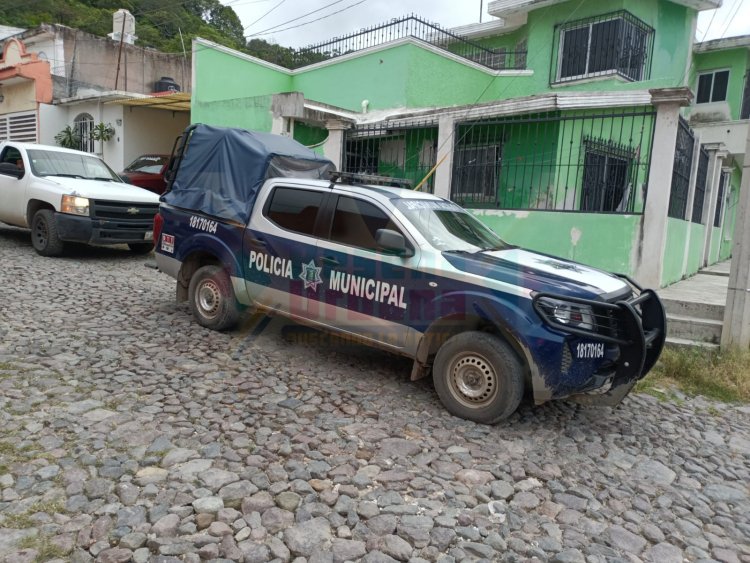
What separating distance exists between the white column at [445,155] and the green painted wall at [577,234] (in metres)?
0.89

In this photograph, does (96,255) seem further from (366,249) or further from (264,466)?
(264,466)

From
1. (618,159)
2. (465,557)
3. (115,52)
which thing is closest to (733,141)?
(618,159)

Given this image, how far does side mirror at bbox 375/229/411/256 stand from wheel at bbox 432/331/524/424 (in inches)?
32.6

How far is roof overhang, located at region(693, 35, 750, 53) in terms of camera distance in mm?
16547

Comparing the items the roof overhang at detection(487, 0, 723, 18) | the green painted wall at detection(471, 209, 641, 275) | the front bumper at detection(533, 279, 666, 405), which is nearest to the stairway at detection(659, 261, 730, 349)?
the green painted wall at detection(471, 209, 641, 275)

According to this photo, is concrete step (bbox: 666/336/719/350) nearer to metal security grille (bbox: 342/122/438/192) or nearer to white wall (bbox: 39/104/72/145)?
metal security grille (bbox: 342/122/438/192)

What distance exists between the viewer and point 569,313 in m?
4.05

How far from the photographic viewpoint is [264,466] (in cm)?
355

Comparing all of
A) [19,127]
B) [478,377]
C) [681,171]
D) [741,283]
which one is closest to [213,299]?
[478,377]

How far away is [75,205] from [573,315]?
8231mm

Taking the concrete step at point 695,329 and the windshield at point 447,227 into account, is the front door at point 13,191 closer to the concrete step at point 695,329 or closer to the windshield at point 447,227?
the windshield at point 447,227

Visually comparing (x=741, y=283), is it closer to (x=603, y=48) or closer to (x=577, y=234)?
(x=577, y=234)

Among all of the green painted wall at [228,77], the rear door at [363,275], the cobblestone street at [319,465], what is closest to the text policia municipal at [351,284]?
the rear door at [363,275]

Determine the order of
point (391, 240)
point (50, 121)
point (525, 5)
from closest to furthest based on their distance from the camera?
point (391, 240) < point (525, 5) < point (50, 121)
